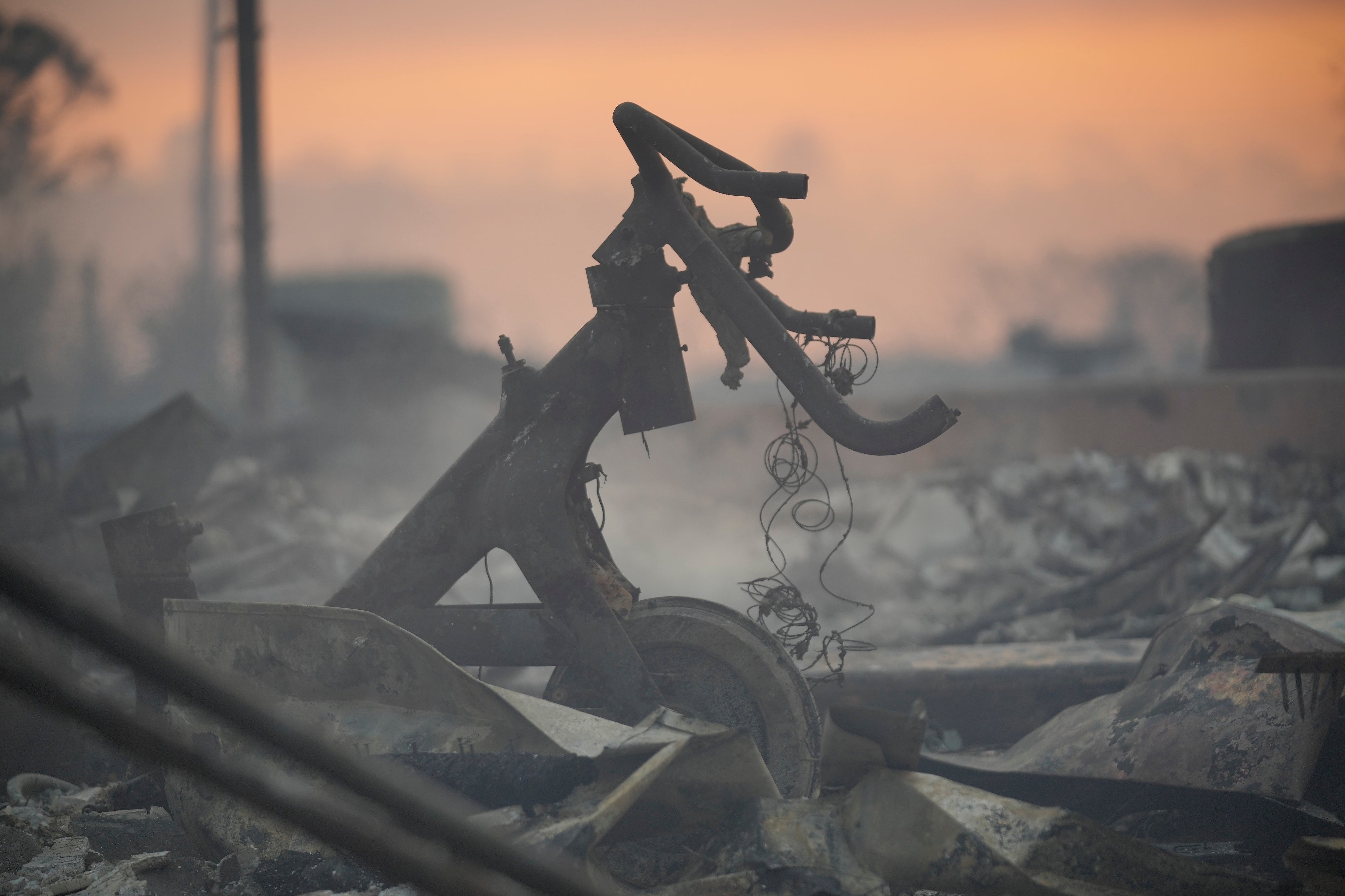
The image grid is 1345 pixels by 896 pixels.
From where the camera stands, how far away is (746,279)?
296cm

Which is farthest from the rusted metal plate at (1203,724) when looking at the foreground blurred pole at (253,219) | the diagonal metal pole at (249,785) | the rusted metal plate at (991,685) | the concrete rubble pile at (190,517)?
the foreground blurred pole at (253,219)

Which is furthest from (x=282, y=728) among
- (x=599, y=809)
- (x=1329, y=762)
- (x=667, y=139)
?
(x=1329, y=762)

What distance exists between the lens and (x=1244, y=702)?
8.91ft

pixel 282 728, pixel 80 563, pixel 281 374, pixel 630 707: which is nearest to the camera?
pixel 282 728

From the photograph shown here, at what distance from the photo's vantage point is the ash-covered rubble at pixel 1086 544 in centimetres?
516

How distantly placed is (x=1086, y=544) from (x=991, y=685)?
390 cm

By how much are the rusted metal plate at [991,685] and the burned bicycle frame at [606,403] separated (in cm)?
127

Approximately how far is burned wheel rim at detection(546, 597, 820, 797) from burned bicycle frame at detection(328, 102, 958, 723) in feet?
0.31

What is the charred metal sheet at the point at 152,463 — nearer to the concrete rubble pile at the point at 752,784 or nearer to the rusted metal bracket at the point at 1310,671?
the concrete rubble pile at the point at 752,784

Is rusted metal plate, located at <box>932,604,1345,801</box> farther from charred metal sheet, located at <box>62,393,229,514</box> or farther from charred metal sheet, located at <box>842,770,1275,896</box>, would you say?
charred metal sheet, located at <box>62,393,229,514</box>

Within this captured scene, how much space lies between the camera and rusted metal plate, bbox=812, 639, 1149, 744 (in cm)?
370

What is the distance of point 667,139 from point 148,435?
455 cm

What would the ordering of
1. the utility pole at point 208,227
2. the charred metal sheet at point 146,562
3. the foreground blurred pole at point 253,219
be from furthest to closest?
the utility pole at point 208,227 → the foreground blurred pole at point 253,219 → the charred metal sheet at point 146,562

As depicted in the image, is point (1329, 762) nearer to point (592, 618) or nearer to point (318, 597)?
point (592, 618)
